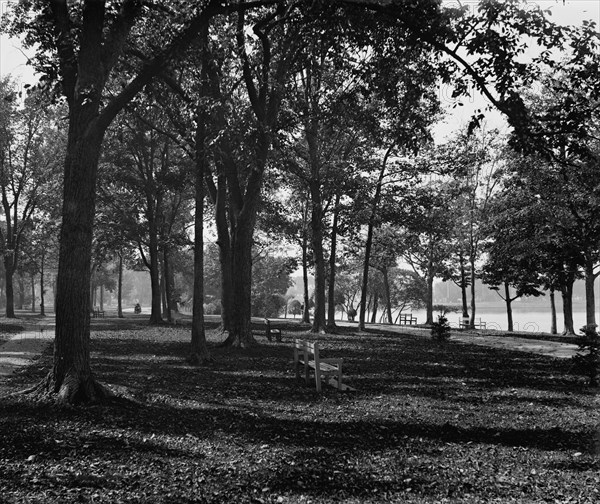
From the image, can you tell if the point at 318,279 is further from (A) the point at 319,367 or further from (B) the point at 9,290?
(B) the point at 9,290

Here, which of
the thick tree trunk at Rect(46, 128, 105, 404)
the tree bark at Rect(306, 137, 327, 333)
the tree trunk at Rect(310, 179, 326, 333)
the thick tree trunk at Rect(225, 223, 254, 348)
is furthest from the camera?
the tree trunk at Rect(310, 179, 326, 333)

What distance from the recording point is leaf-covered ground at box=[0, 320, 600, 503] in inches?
194

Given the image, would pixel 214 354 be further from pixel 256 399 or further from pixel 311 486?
pixel 311 486

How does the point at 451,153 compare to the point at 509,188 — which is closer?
the point at 509,188

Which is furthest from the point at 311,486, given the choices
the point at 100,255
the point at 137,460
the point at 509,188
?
the point at 100,255

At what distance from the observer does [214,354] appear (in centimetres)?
1534

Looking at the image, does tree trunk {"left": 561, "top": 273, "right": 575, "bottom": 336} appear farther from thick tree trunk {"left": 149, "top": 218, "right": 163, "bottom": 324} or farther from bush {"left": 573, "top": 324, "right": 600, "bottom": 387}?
thick tree trunk {"left": 149, "top": 218, "right": 163, "bottom": 324}

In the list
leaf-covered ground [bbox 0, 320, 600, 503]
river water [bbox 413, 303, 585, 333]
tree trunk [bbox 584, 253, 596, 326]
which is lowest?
river water [bbox 413, 303, 585, 333]

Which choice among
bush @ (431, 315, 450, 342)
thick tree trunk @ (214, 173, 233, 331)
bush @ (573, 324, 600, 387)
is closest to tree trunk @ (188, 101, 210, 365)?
thick tree trunk @ (214, 173, 233, 331)

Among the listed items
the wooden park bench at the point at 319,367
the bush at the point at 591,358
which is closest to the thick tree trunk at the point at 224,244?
the wooden park bench at the point at 319,367

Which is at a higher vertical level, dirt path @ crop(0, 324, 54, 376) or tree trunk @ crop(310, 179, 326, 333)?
tree trunk @ crop(310, 179, 326, 333)

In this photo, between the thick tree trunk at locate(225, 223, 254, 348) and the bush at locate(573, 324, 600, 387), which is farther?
the thick tree trunk at locate(225, 223, 254, 348)

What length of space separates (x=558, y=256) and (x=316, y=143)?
1211 centimetres

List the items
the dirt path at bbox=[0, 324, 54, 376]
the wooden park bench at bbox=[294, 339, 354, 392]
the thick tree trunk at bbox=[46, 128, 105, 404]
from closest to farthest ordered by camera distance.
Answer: the thick tree trunk at bbox=[46, 128, 105, 404] → the wooden park bench at bbox=[294, 339, 354, 392] → the dirt path at bbox=[0, 324, 54, 376]
